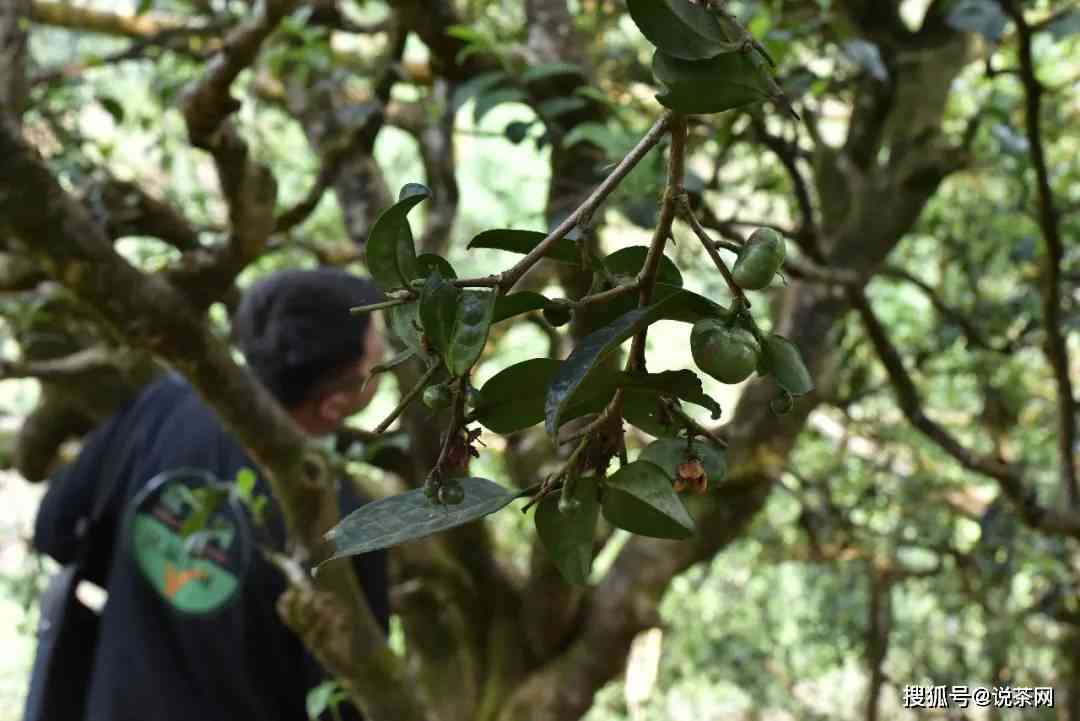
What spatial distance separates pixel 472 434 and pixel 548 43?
119 cm

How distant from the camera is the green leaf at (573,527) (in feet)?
1.13

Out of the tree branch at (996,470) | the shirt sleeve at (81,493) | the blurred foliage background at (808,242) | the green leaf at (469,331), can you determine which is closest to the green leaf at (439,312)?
the green leaf at (469,331)

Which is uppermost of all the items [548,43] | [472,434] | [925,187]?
[548,43]

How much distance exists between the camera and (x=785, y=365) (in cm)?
32

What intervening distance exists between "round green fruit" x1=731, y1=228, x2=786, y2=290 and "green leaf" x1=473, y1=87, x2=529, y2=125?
31.0 inches

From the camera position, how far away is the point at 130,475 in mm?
1360

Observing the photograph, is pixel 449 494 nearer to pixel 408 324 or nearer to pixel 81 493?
pixel 408 324

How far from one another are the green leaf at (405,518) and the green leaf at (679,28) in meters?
0.13

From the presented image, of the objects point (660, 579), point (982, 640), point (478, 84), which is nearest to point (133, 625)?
point (478, 84)

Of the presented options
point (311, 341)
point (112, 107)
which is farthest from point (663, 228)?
point (112, 107)

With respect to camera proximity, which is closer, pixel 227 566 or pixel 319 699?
pixel 319 699

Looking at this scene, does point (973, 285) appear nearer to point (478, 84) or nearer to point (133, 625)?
point (478, 84)

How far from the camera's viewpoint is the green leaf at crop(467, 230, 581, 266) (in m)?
0.33

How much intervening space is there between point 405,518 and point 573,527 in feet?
0.16
